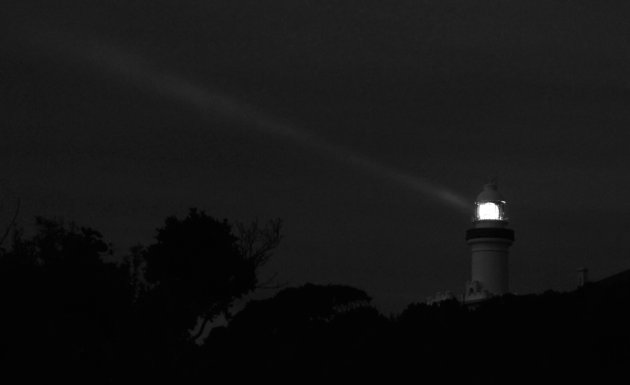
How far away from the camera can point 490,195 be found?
73562 mm

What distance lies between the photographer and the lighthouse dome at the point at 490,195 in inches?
2891

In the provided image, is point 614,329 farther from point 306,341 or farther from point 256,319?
point 256,319

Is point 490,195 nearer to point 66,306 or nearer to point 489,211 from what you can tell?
point 489,211

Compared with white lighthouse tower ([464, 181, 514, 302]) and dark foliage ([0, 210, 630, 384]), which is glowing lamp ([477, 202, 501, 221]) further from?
dark foliage ([0, 210, 630, 384])

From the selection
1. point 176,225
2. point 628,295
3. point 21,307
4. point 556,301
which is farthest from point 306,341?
point 176,225

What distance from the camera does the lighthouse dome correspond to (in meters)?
73.4

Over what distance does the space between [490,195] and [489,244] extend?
3293mm

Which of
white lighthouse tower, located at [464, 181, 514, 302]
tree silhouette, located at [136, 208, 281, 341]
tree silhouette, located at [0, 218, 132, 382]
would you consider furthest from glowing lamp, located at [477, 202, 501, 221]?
A: tree silhouette, located at [0, 218, 132, 382]

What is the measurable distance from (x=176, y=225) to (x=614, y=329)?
128 feet

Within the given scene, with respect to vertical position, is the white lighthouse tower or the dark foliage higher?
the white lighthouse tower

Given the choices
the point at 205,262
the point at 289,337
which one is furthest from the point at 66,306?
the point at 205,262

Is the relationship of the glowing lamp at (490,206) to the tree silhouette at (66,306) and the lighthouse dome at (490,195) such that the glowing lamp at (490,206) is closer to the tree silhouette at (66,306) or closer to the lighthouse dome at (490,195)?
the lighthouse dome at (490,195)

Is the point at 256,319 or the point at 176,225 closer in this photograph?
the point at 256,319

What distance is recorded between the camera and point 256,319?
51469 millimetres
